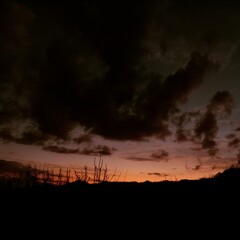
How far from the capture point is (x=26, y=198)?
1492cm

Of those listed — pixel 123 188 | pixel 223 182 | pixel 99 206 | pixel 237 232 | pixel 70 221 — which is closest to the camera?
pixel 237 232

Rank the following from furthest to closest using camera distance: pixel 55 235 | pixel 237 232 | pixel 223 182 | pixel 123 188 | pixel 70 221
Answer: pixel 123 188
pixel 223 182
pixel 70 221
pixel 55 235
pixel 237 232

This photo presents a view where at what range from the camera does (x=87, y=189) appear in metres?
14.6

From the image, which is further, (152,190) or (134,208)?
(152,190)

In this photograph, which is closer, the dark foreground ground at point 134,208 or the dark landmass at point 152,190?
the dark foreground ground at point 134,208

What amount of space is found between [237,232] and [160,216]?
2799 mm

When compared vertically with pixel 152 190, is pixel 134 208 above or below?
below

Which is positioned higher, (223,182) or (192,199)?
(223,182)

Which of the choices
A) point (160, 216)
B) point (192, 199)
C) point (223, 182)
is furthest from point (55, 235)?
point (223, 182)

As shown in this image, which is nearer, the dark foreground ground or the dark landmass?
the dark foreground ground

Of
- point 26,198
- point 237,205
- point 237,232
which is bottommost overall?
point 237,232

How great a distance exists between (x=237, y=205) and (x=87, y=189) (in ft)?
22.5

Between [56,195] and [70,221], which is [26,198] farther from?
[70,221]

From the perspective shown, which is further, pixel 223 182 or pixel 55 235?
pixel 223 182
